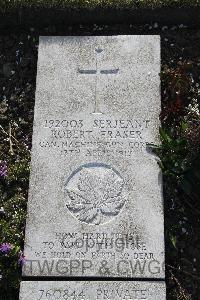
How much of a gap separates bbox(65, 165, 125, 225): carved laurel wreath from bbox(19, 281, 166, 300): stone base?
1.80 ft

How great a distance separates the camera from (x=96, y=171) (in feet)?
16.8

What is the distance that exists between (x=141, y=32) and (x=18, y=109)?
1562mm

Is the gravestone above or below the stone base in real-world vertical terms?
above

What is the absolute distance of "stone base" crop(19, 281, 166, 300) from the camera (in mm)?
4660

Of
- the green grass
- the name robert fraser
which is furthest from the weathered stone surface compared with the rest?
the green grass

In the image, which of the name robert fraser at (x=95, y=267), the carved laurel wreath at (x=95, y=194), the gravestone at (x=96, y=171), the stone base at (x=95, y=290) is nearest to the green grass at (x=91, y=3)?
the gravestone at (x=96, y=171)

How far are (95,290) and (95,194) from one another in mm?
830

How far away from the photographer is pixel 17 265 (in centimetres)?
487

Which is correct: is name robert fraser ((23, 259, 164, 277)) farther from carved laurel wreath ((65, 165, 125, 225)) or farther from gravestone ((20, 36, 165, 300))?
carved laurel wreath ((65, 165, 125, 225))

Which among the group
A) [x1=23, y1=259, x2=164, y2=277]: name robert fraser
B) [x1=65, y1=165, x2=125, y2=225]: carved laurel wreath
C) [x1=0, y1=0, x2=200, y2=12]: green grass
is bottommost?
[x1=23, y1=259, x2=164, y2=277]: name robert fraser

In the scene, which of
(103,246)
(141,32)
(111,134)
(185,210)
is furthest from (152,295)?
(141,32)

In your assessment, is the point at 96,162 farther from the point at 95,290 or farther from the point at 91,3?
the point at 91,3

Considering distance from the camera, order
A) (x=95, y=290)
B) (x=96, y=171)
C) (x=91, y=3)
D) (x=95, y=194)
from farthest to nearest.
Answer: (x=91, y=3) → (x=96, y=171) → (x=95, y=194) → (x=95, y=290)

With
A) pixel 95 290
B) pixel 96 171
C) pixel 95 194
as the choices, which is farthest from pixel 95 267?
pixel 96 171
